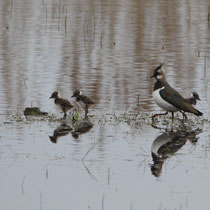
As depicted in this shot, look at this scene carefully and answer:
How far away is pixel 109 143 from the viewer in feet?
31.3

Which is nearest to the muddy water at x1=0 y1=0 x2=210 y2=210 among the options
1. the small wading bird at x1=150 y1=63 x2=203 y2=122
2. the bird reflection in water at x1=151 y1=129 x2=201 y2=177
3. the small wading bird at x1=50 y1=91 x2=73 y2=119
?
the bird reflection in water at x1=151 y1=129 x2=201 y2=177

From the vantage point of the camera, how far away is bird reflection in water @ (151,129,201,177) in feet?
28.2

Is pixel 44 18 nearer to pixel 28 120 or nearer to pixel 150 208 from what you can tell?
pixel 28 120

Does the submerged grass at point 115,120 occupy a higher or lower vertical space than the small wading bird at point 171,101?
lower

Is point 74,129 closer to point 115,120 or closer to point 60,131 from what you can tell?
point 60,131

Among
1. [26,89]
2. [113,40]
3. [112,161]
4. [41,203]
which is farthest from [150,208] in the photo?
[113,40]

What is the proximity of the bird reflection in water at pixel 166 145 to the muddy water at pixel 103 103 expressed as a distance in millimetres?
14

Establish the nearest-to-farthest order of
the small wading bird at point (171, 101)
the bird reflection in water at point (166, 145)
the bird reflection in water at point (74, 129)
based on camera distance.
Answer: the bird reflection in water at point (166, 145)
the bird reflection in water at point (74, 129)
the small wading bird at point (171, 101)

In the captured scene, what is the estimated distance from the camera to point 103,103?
1233cm

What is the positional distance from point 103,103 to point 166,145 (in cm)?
297

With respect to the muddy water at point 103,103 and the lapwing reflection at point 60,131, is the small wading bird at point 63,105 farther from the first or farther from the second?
the lapwing reflection at point 60,131

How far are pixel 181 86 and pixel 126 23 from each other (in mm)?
9361

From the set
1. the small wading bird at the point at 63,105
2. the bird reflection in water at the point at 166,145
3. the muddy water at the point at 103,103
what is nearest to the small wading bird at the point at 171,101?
the muddy water at the point at 103,103

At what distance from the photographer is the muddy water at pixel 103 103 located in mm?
7598
